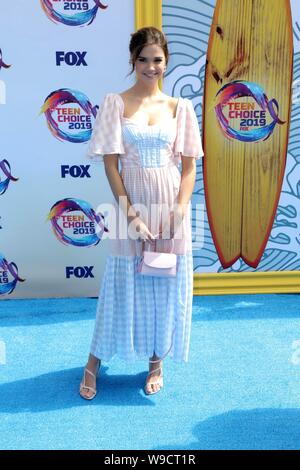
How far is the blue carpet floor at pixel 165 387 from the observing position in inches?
95.9

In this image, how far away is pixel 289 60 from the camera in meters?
3.94

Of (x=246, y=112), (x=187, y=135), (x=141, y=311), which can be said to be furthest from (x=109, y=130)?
(x=246, y=112)

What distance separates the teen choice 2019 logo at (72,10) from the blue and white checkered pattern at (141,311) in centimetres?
186

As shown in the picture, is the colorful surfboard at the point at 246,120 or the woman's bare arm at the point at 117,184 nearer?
the woman's bare arm at the point at 117,184

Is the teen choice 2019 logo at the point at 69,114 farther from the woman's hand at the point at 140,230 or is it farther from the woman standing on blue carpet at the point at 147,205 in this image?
the woman's hand at the point at 140,230

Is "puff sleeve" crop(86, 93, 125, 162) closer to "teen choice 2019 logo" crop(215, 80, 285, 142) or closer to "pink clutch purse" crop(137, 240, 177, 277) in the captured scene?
"pink clutch purse" crop(137, 240, 177, 277)

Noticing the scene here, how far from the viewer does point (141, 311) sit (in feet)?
8.85

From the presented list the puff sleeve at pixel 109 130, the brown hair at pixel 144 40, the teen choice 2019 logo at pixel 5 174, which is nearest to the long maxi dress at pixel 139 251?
the puff sleeve at pixel 109 130

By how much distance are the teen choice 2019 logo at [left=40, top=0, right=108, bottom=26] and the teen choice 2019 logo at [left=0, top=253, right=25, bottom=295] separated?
163cm

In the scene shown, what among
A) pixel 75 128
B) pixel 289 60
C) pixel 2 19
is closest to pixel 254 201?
pixel 289 60

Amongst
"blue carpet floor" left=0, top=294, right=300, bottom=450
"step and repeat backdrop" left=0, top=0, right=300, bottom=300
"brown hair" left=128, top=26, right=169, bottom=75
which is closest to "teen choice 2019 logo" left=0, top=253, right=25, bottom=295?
"step and repeat backdrop" left=0, top=0, right=300, bottom=300

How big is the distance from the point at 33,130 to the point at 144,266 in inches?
68.5

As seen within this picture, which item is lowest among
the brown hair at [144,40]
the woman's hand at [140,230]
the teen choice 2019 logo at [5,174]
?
the woman's hand at [140,230]

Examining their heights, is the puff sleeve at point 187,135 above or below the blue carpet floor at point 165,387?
above
